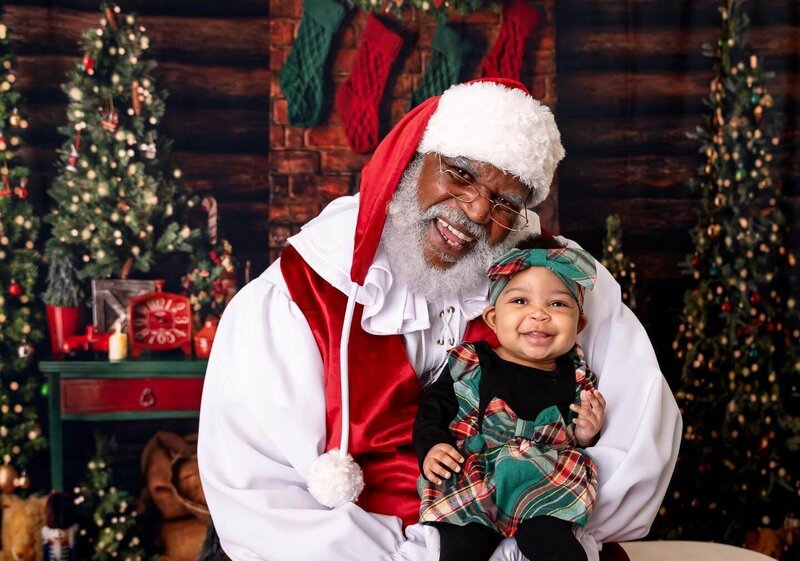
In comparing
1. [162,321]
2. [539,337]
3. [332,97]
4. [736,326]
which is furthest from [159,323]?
[736,326]

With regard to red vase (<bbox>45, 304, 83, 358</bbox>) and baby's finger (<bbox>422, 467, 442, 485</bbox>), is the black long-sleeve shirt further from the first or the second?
red vase (<bbox>45, 304, 83, 358</bbox>)

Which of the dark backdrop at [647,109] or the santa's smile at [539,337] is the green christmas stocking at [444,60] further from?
the santa's smile at [539,337]

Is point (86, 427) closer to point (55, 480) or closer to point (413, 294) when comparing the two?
point (55, 480)

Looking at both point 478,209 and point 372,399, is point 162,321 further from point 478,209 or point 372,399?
point 478,209

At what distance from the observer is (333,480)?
1.77 metres

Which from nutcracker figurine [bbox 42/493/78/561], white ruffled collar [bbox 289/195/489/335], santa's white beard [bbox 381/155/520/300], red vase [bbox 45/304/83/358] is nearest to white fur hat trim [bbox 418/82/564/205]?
santa's white beard [bbox 381/155/520/300]

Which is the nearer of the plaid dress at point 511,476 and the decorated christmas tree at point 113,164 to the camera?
the plaid dress at point 511,476

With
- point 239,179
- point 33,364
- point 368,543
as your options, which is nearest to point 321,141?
point 239,179

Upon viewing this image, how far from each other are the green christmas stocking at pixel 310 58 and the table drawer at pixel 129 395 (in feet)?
4.00

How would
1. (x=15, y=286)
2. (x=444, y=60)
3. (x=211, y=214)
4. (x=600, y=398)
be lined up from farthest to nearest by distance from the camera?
(x=444, y=60) → (x=211, y=214) → (x=15, y=286) → (x=600, y=398)

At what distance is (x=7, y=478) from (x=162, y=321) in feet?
2.75

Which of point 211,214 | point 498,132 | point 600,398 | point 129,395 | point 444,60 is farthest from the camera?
point 444,60

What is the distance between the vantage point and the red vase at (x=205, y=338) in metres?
3.17

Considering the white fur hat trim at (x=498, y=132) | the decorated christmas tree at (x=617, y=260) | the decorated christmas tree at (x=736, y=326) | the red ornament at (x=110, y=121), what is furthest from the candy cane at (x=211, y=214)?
the decorated christmas tree at (x=736, y=326)
